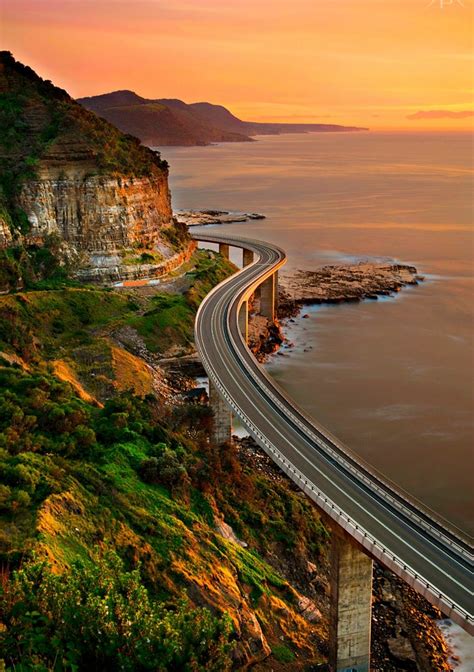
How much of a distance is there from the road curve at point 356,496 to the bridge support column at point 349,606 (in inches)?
49.8

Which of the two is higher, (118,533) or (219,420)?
(118,533)

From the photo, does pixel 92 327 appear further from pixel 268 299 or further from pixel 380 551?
pixel 380 551

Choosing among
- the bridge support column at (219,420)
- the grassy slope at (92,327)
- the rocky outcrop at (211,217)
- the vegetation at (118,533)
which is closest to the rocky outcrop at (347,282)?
the grassy slope at (92,327)

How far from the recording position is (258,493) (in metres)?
40.7

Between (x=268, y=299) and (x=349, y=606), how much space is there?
5592cm

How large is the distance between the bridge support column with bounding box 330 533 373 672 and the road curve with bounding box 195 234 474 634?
1266 mm

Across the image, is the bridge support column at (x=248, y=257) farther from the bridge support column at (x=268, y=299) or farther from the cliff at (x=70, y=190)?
the cliff at (x=70, y=190)

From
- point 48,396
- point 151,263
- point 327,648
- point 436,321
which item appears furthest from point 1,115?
point 327,648

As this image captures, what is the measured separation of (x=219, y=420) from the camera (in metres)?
47.6

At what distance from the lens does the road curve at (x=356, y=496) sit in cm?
2478

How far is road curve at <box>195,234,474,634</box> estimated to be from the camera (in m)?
24.8

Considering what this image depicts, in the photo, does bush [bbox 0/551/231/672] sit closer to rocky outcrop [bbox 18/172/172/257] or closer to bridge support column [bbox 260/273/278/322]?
rocky outcrop [bbox 18/172/172/257]

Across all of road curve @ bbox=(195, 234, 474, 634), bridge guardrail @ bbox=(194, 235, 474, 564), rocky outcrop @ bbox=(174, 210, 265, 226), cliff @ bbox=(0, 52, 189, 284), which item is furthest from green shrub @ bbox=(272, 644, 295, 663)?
rocky outcrop @ bbox=(174, 210, 265, 226)

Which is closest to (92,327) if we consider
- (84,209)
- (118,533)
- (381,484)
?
(84,209)
